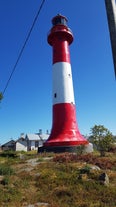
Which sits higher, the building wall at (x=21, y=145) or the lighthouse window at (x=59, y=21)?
the lighthouse window at (x=59, y=21)

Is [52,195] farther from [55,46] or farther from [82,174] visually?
[55,46]

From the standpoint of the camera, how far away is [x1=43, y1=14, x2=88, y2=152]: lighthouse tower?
22.1 metres

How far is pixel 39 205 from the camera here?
834 centimetres

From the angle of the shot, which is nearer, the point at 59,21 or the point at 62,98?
the point at 62,98

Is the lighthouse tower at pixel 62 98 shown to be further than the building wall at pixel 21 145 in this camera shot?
No

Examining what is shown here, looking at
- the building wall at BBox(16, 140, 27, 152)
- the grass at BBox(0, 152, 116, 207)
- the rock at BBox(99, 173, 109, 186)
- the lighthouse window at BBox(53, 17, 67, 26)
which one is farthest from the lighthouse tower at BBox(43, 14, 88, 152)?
the building wall at BBox(16, 140, 27, 152)

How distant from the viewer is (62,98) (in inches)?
942

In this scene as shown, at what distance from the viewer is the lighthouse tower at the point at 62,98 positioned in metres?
22.1

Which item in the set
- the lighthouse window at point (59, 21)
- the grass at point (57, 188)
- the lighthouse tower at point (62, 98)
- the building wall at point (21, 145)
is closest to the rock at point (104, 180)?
the grass at point (57, 188)

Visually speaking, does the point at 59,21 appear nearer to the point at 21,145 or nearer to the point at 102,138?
the point at 102,138

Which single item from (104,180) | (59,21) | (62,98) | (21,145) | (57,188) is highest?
(59,21)

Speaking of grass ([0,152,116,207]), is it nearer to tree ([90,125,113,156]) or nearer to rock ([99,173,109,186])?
rock ([99,173,109,186])

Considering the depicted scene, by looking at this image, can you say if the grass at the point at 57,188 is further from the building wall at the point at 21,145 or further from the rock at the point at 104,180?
the building wall at the point at 21,145

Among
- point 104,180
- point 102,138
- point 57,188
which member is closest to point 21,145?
point 102,138
